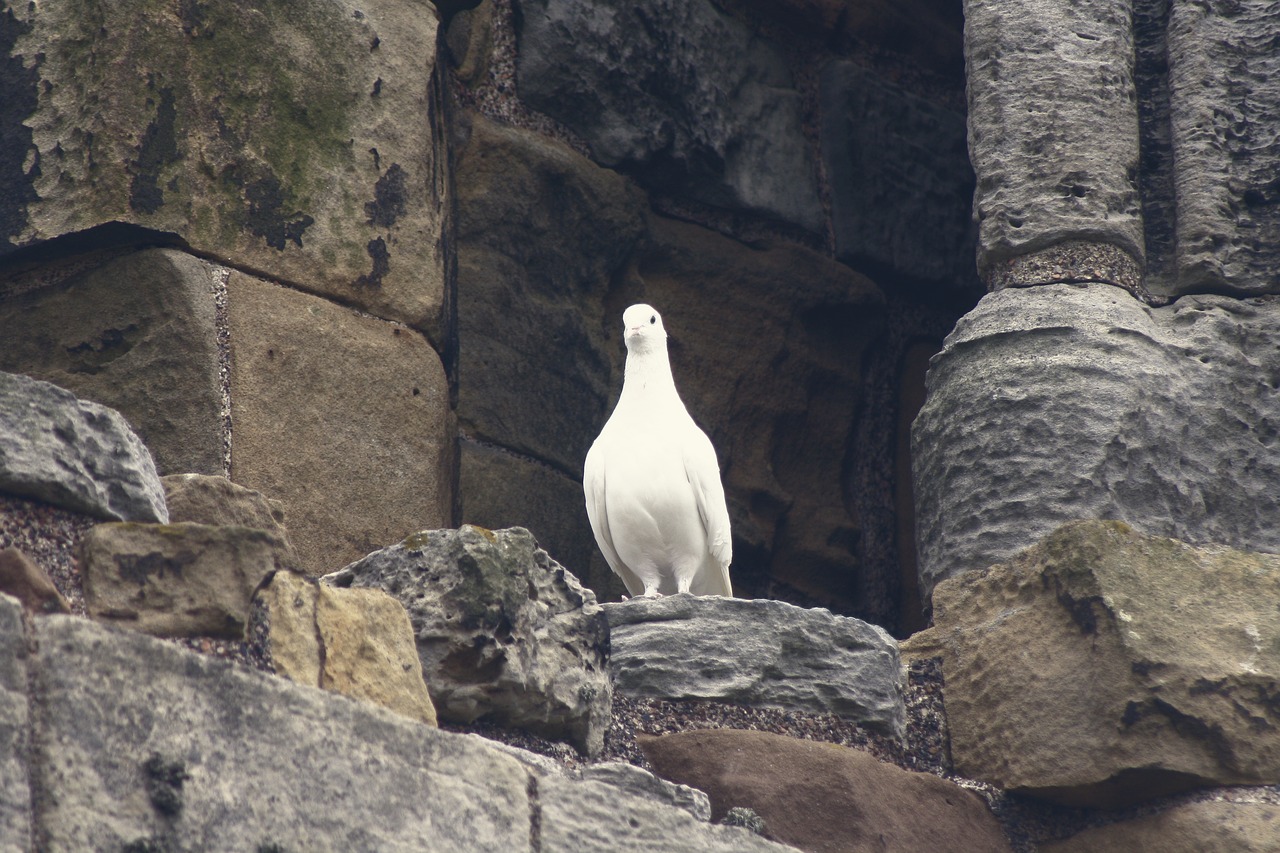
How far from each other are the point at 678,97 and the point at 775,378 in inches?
30.5

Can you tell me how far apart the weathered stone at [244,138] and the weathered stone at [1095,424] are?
3.69 feet

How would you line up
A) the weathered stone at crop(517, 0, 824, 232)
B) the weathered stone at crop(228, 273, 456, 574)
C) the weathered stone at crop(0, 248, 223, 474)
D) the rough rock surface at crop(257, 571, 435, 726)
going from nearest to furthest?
the rough rock surface at crop(257, 571, 435, 726) < the weathered stone at crop(0, 248, 223, 474) < the weathered stone at crop(228, 273, 456, 574) < the weathered stone at crop(517, 0, 824, 232)

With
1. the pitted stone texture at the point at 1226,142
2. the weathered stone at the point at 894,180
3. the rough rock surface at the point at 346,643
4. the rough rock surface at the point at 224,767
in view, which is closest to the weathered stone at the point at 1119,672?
the pitted stone texture at the point at 1226,142

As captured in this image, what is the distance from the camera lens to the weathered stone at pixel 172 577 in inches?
91.5

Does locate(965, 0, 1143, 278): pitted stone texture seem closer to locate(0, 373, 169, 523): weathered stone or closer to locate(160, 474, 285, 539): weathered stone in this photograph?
locate(160, 474, 285, 539): weathered stone

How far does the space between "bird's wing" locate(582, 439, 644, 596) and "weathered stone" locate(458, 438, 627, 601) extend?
112 millimetres

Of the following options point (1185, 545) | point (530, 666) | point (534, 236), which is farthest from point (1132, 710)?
point (534, 236)

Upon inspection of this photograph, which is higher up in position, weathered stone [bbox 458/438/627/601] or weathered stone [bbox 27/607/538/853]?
weathered stone [bbox 458/438/627/601]

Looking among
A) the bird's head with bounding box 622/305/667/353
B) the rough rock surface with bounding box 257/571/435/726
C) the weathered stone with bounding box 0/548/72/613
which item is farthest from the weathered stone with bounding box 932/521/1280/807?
the weathered stone with bounding box 0/548/72/613

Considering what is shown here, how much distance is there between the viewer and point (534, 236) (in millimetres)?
4633

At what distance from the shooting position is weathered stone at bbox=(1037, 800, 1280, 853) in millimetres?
3260

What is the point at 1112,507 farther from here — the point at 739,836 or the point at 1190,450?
the point at 739,836

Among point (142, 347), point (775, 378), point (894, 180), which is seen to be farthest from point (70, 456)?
point (894, 180)

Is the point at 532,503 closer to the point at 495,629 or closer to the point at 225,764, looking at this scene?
the point at 495,629
